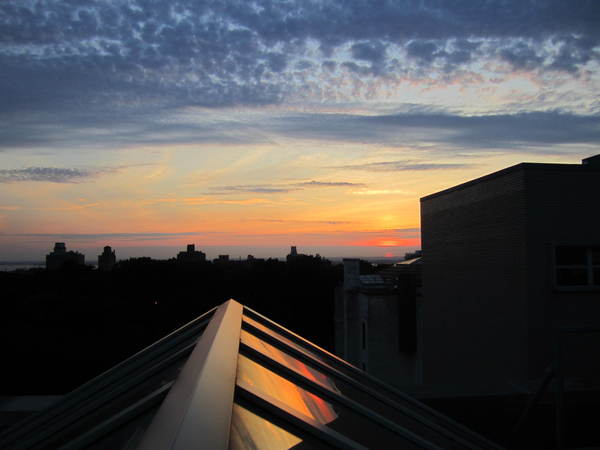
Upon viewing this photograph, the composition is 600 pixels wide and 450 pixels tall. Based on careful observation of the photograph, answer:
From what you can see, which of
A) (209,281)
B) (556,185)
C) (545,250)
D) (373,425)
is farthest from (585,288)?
(209,281)

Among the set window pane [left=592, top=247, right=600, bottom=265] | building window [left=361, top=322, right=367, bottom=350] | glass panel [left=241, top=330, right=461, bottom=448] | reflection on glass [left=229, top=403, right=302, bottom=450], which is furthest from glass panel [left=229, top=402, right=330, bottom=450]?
building window [left=361, top=322, right=367, bottom=350]

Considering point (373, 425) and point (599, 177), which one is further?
point (599, 177)

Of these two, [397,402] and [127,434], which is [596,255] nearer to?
[397,402]

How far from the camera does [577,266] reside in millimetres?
14133

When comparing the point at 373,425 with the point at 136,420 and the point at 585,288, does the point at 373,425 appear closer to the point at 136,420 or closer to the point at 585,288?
the point at 136,420

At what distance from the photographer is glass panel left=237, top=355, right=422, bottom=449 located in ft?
9.47

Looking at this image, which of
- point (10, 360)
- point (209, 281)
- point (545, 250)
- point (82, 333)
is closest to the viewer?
point (545, 250)

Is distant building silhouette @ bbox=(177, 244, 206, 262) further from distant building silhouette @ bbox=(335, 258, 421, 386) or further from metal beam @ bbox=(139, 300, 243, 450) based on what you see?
metal beam @ bbox=(139, 300, 243, 450)

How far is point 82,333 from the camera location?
29547 mm

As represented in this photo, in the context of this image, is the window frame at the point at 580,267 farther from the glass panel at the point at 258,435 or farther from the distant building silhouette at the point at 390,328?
the glass panel at the point at 258,435

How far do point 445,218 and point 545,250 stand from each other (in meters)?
5.49

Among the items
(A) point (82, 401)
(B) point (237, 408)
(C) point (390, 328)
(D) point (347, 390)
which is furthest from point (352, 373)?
(C) point (390, 328)

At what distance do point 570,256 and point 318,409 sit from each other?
524 inches

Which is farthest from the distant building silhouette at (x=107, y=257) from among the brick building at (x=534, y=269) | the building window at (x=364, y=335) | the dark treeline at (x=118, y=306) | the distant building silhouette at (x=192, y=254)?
the brick building at (x=534, y=269)
